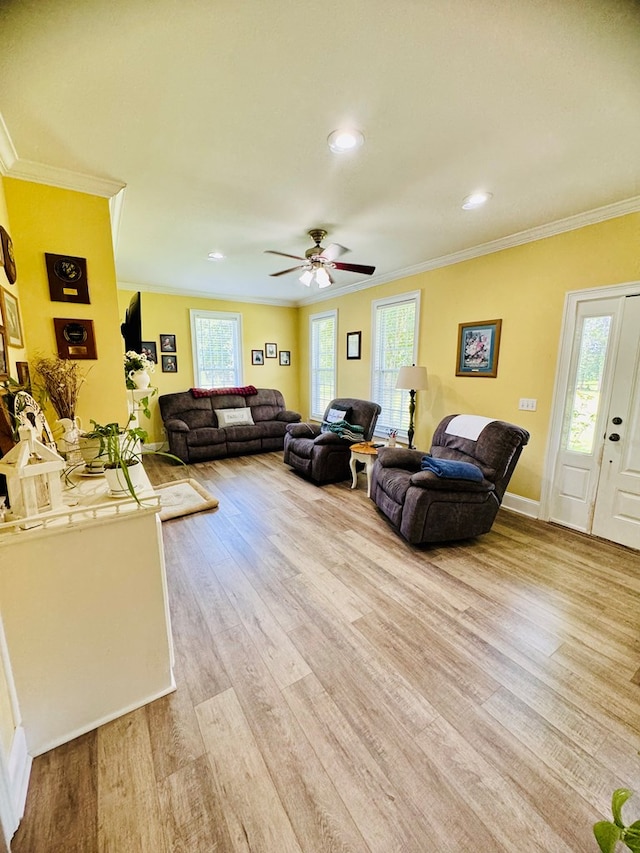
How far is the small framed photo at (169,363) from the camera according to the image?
543 centimetres

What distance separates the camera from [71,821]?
1.10m

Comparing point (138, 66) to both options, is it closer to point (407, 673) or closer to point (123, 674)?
point (123, 674)

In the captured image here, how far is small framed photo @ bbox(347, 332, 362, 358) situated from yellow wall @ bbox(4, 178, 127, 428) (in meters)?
3.46

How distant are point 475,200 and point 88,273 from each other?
2829 millimetres

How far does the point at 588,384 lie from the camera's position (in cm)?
289

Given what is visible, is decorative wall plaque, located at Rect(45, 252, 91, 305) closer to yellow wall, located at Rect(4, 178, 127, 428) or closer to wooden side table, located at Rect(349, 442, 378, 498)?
yellow wall, located at Rect(4, 178, 127, 428)

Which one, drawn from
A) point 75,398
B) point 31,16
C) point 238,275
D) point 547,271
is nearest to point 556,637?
point 547,271

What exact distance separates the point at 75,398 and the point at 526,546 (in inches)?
143

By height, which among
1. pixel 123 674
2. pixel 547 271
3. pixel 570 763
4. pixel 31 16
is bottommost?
pixel 570 763

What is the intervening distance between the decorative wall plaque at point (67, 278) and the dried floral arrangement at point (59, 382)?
42 cm

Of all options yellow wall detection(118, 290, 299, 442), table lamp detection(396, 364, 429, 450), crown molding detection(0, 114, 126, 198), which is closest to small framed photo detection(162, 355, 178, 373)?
yellow wall detection(118, 290, 299, 442)

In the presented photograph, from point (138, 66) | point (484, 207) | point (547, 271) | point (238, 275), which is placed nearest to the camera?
point (138, 66)

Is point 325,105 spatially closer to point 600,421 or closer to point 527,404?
point 527,404

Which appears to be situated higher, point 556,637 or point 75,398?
point 75,398
